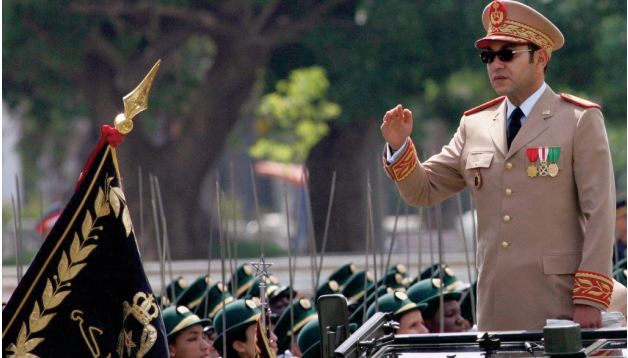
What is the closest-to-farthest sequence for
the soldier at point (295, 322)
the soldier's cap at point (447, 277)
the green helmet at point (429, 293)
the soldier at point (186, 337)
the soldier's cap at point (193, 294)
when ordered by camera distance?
the soldier at point (186, 337), the soldier at point (295, 322), the green helmet at point (429, 293), the soldier's cap at point (447, 277), the soldier's cap at point (193, 294)

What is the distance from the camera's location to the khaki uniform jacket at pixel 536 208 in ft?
20.0

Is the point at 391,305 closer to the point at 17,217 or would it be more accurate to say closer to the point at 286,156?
the point at 17,217

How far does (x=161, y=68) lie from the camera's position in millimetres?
24172

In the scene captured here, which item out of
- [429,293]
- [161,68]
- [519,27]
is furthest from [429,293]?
[161,68]

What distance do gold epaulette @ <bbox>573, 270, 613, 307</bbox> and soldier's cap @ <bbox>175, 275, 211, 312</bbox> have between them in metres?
4.30

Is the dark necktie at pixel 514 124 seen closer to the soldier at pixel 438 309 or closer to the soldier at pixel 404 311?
the soldier at pixel 404 311

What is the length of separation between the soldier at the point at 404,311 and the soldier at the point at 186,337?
89 cm

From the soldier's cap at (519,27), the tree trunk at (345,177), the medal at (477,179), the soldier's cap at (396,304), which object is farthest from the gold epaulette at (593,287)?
the tree trunk at (345,177)

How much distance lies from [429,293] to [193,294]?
5.46 ft

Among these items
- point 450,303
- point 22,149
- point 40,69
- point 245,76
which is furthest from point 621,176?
point 22,149

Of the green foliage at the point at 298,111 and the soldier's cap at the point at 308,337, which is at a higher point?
the green foliage at the point at 298,111

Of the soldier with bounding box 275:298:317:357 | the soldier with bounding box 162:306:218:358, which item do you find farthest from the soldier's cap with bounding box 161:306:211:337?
the soldier with bounding box 275:298:317:357

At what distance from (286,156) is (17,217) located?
20419 mm

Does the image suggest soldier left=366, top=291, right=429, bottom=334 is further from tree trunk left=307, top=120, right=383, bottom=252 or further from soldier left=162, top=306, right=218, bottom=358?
tree trunk left=307, top=120, right=383, bottom=252
